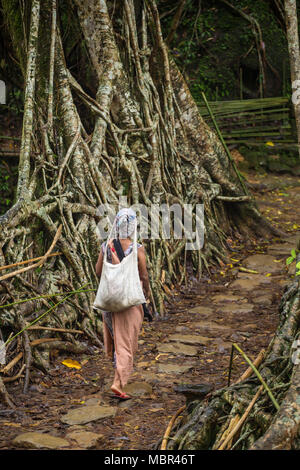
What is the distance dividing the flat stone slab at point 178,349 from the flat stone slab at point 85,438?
1500 millimetres

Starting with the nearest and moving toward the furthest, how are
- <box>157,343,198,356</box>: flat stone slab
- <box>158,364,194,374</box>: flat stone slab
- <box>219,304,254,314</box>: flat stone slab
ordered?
<box>158,364,194,374</box>: flat stone slab → <box>157,343,198,356</box>: flat stone slab → <box>219,304,254,314</box>: flat stone slab

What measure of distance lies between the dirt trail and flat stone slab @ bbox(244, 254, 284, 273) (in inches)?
0.5

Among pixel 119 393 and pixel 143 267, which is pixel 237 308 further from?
pixel 119 393

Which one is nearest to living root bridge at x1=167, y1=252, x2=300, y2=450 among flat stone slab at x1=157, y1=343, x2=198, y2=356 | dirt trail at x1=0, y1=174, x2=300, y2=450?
dirt trail at x1=0, y1=174, x2=300, y2=450

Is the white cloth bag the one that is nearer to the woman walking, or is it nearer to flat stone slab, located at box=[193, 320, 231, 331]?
the woman walking

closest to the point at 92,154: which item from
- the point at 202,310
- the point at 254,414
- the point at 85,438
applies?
the point at 202,310

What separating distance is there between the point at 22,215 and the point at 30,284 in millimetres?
591

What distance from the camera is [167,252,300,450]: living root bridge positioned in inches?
92.5

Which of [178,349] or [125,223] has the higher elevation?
[125,223]

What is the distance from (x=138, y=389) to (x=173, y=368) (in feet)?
1.50

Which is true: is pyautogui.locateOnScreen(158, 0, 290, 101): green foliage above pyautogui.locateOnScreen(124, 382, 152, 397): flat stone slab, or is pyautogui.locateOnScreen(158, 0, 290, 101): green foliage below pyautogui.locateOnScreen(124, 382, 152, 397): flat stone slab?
above

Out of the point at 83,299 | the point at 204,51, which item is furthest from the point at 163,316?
the point at 204,51

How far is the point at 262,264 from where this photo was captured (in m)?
6.88

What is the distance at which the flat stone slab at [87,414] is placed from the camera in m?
3.57
